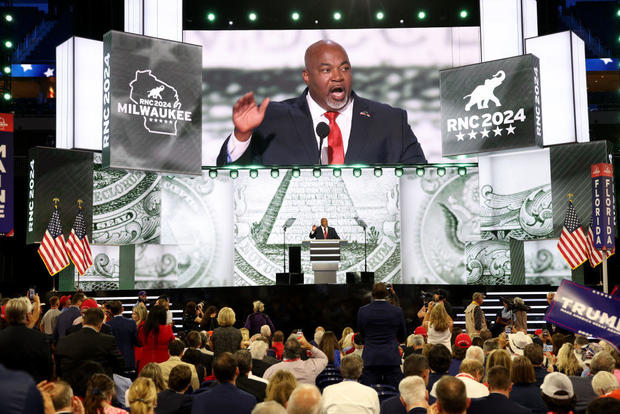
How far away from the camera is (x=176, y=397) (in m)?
6.11

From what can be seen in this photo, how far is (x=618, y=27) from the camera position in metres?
31.2

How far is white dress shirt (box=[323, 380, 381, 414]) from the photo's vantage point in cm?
576

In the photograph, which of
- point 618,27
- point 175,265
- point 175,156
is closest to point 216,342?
point 175,156

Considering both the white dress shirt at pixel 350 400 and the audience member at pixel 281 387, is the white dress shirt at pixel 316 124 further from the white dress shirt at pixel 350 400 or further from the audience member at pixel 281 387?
the audience member at pixel 281 387

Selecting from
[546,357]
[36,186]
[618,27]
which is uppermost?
[618,27]

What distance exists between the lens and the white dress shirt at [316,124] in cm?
2186

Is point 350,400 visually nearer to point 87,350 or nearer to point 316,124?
point 87,350

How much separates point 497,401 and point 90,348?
12.9ft

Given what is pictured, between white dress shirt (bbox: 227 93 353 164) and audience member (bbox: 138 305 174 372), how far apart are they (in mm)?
12433

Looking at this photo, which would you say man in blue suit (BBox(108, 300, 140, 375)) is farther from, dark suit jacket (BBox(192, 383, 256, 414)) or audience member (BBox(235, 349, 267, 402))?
dark suit jacket (BBox(192, 383, 256, 414))

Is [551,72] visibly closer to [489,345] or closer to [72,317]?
[489,345]

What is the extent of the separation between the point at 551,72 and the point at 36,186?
46.4 ft

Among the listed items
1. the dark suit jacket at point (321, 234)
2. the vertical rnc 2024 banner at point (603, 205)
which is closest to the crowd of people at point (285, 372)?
the vertical rnc 2024 banner at point (603, 205)

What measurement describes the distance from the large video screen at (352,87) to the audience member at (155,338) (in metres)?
12.4
